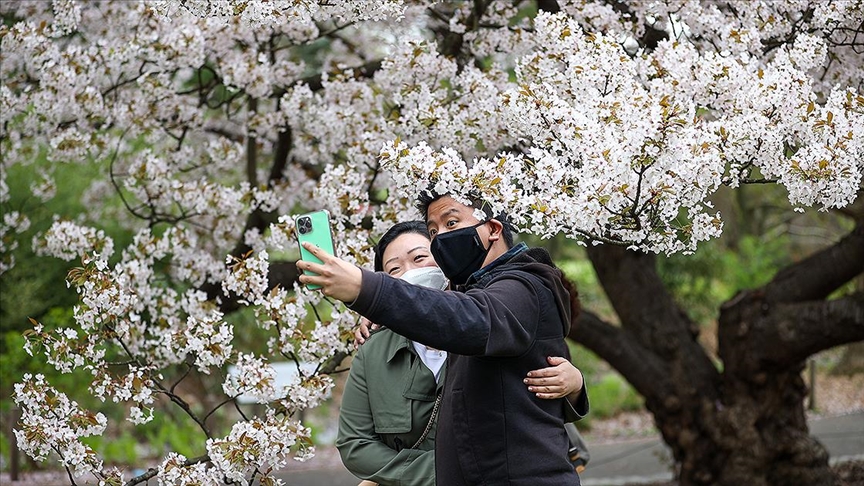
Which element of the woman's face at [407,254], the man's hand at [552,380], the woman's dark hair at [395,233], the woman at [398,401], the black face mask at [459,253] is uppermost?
the woman's dark hair at [395,233]

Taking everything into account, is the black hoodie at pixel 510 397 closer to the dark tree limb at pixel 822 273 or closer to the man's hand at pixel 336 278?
the man's hand at pixel 336 278

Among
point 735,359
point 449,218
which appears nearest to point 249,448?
point 449,218

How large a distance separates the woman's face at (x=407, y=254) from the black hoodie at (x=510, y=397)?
0.48 m

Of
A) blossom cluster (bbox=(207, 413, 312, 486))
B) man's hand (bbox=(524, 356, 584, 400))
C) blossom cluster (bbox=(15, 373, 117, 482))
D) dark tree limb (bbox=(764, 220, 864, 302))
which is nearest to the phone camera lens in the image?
man's hand (bbox=(524, 356, 584, 400))

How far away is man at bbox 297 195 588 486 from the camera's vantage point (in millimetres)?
1915

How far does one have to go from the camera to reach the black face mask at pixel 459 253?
2379mm

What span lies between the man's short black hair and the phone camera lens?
0.56m

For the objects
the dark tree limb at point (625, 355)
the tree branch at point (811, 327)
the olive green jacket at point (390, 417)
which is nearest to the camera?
the olive green jacket at point (390, 417)

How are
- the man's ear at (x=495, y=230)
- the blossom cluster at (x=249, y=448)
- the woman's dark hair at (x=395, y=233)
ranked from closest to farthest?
the man's ear at (x=495, y=230) → the woman's dark hair at (x=395, y=233) → the blossom cluster at (x=249, y=448)

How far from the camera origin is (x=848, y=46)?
13.4 ft

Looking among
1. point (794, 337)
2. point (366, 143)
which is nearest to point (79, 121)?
point (366, 143)

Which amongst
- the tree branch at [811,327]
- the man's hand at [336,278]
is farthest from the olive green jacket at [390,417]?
the tree branch at [811,327]

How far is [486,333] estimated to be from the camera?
77.9 inches

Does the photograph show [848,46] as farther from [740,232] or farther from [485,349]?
[740,232]
